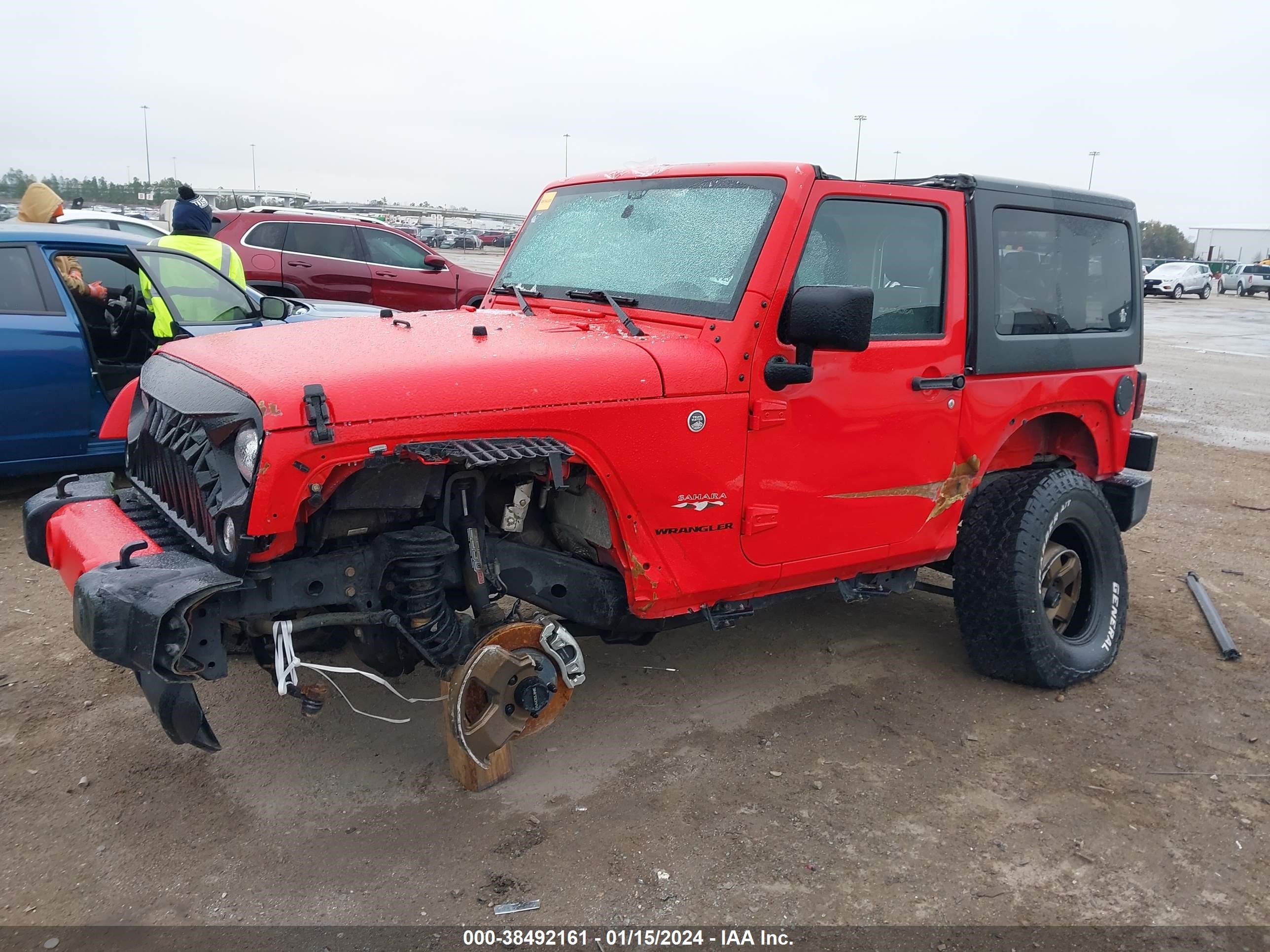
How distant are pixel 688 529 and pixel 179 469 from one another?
5.43 ft

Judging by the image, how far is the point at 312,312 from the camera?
23.2 feet

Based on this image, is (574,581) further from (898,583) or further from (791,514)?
(898,583)

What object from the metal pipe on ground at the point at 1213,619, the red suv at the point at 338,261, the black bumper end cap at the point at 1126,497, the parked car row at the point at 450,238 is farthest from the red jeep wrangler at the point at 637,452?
the parked car row at the point at 450,238

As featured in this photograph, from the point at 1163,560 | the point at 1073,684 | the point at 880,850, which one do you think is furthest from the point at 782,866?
the point at 1163,560

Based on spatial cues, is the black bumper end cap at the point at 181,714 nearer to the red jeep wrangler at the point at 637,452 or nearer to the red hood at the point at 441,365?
the red jeep wrangler at the point at 637,452

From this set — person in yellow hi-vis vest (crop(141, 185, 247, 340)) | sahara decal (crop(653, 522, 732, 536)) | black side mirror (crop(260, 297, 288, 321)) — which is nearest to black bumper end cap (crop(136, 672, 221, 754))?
sahara decal (crop(653, 522, 732, 536))

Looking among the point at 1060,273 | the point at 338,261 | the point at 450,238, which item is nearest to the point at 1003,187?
the point at 1060,273

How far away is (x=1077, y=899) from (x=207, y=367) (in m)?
3.06

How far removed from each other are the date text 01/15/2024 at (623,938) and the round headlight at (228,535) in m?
1.25

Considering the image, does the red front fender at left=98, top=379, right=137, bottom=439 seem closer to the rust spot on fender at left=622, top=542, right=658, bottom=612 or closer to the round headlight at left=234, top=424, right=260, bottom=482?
the round headlight at left=234, top=424, right=260, bottom=482

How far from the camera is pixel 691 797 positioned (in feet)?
10.9

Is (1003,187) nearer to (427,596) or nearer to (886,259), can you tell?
(886,259)

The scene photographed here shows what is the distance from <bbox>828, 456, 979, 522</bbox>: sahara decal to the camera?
12.5ft

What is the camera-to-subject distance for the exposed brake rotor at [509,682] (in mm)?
3020
